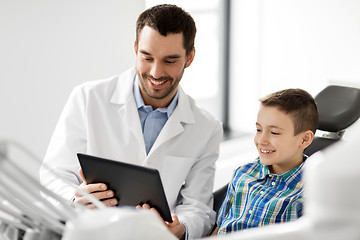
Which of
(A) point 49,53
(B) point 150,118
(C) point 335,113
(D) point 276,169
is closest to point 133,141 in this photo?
(B) point 150,118

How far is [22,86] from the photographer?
2.51m

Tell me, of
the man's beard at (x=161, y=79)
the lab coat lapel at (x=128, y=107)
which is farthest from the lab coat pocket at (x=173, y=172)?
the man's beard at (x=161, y=79)

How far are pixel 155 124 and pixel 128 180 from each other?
55 centimetres

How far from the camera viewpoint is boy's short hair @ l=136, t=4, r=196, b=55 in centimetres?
186

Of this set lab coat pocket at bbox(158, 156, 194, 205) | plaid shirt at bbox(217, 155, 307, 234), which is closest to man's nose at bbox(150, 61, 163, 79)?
lab coat pocket at bbox(158, 156, 194, 205)

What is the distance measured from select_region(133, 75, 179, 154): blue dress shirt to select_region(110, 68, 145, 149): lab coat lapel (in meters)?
0.03

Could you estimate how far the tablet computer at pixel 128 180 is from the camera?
140cm

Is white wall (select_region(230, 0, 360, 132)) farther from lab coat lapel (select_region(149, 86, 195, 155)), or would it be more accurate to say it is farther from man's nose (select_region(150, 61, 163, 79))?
man's nose (select_region(150, 61, 163, 79))

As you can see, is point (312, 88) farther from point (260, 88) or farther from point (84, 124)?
point (84, 124)

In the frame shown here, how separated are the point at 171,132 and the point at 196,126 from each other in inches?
4.2

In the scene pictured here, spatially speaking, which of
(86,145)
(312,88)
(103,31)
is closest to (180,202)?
(86,145)

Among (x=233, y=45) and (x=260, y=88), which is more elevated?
(x=233, y=45)

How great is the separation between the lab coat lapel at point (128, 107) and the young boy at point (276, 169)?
400mm

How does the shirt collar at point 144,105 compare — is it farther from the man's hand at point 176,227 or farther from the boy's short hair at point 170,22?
the man's hand at point 176,227
